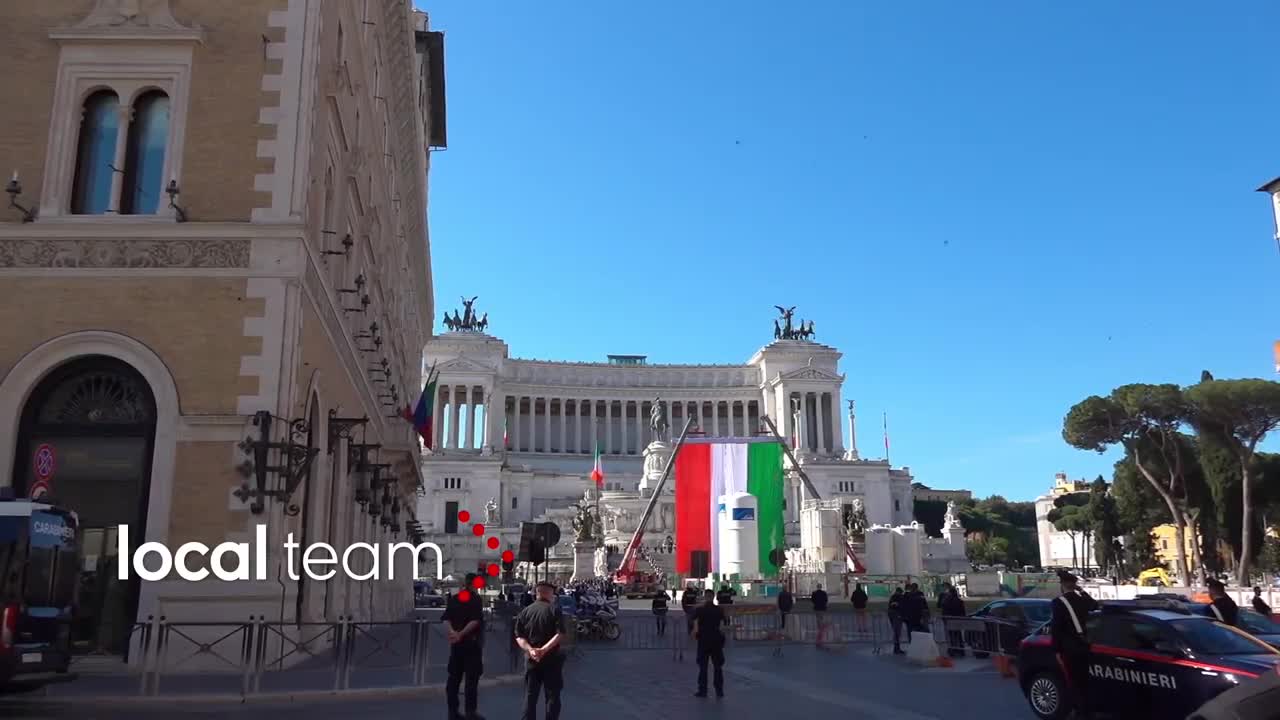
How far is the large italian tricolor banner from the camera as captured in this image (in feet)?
203

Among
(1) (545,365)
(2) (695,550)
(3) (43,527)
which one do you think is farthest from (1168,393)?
(1) (545,365)

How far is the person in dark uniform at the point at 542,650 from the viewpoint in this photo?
1126 cm

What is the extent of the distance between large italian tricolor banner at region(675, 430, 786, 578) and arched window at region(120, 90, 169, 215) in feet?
152

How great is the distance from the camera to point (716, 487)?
62938mm

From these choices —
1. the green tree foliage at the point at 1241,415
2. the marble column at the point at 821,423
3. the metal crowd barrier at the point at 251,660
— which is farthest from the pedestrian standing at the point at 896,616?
the marble column at the point at 821,423

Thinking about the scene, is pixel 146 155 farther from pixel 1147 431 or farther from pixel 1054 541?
pixel 1054 541

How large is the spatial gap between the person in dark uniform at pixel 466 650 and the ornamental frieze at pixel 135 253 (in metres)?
8.39

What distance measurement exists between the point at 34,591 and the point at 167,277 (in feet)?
21.4

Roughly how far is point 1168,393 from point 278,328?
5860 cm

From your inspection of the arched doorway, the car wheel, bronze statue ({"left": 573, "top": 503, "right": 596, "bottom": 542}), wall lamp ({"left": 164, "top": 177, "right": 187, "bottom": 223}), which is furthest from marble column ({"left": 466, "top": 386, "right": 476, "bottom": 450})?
the car wheel

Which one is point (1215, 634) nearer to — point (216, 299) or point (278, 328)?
point (278, 328)

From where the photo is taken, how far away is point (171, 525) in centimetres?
1684

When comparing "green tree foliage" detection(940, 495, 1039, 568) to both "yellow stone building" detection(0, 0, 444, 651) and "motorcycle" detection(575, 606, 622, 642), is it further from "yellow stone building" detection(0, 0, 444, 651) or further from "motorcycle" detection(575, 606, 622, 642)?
"yellow stone building" detection(0, 0, 444, 651)

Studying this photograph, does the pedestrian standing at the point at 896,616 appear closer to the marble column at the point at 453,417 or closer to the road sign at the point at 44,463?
the road sign at the point at 44,463
